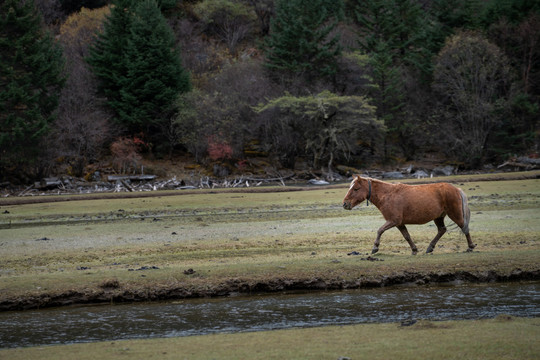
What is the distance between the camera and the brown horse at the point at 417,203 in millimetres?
14164

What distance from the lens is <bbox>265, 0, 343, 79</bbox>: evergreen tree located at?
70.4 metres

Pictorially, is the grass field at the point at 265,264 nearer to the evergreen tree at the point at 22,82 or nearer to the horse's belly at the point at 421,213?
the horse's belly at the point at 421,213

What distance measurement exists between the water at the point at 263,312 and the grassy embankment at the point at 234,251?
46cm

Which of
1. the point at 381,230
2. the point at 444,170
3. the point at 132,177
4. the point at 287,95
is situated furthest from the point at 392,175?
the point at 381,230

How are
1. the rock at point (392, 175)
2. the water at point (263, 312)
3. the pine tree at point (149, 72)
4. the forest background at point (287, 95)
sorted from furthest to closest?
the pine tree at point (149, 72)
the rock at point (392, 175)
the forest background at point (287, 95)
the water at point (263, 312)

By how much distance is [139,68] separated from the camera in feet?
215

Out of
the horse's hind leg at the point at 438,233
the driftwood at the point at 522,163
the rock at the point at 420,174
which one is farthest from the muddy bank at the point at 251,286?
the driftwood at the point at 522,163

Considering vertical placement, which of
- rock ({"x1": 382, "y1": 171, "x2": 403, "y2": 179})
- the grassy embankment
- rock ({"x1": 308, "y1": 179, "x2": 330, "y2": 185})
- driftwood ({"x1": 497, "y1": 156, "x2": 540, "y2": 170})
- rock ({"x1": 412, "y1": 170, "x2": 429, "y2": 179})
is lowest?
rock ({"x1": 308, "y1": 179, "x2": 330, "y2": 185})

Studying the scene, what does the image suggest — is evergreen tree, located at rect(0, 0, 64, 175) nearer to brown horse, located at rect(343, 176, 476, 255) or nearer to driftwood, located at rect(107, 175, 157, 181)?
driftwood, located at rect(107, 175, 157, 181)

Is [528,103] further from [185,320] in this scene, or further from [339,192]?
[185,320]

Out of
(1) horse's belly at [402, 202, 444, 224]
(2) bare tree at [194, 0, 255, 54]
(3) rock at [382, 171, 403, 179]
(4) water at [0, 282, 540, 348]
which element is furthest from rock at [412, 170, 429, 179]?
(4) water at [0, 282, 540, 348]

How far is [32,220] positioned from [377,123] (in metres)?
42.5

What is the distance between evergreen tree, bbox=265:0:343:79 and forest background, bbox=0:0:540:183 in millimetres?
214

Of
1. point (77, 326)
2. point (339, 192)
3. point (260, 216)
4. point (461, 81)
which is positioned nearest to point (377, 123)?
point (461, 81)
